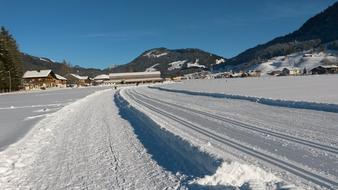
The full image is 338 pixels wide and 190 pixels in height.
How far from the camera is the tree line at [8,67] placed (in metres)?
95.0

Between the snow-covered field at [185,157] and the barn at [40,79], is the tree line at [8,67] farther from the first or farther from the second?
the snow-covered field at [185,157]

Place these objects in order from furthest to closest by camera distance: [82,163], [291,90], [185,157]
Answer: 1. [291,90]
2. [82,163]
3. [185,157]

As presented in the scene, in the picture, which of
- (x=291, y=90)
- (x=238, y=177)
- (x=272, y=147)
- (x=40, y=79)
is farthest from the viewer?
(x=40, y=79)

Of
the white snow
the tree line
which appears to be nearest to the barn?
the tree line

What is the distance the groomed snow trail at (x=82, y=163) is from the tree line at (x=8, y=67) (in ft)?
272

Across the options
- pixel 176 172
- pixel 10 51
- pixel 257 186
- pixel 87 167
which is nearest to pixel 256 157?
pixel 176 172

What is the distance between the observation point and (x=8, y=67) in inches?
3794

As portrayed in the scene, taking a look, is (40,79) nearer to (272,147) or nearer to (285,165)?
(272,147)

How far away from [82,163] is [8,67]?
302 feet

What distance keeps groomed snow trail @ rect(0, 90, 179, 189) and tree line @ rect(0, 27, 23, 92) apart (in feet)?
272

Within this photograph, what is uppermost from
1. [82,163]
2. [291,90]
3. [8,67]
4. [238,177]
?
[8,67]

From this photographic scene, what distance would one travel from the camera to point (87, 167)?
9.97m

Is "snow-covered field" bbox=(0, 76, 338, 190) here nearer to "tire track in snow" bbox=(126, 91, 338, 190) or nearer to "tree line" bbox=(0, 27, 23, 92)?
"tire track in snow" bbox=(126, 91, 338, 190)

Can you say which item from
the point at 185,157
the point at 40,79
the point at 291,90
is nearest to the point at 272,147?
the point at 185,157
